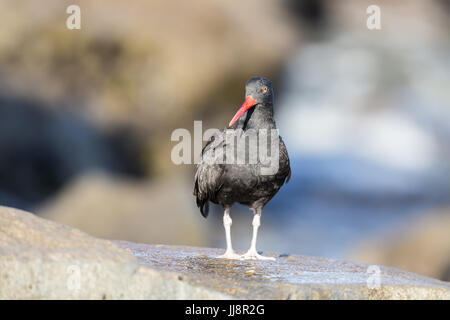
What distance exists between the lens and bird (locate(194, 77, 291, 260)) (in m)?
6.45

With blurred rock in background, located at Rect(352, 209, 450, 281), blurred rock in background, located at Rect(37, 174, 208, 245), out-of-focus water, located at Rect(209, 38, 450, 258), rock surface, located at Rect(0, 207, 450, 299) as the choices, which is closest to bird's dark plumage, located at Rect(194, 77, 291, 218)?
rock surface, located at Rect(0, 207, 450, 299)

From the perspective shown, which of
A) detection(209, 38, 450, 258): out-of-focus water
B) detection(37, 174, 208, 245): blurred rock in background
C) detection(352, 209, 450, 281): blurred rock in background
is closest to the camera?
detection(37, 174, 208, 245): blurred rock in background

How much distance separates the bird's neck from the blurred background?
3.86 meters

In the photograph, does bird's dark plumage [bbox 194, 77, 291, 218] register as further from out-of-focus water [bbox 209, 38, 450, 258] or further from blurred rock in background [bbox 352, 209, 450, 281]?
out-of-focus water [bbox 209, 38, 450, 258]

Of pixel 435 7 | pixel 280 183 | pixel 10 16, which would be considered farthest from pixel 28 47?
pixel 435 7

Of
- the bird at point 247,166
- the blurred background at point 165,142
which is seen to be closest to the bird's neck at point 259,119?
the bird at point 247,166

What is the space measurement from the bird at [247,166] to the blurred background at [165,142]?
142 inches

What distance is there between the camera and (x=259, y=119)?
6734mm

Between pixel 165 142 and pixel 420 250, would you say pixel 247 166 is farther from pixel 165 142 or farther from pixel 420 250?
pixel 165 142

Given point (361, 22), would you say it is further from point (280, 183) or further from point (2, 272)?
point (2, 272)

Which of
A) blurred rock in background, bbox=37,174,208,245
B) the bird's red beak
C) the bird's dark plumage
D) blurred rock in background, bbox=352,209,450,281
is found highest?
the bird's red beak

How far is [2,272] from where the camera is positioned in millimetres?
4008

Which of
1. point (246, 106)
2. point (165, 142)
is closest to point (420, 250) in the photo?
point (165, 142)

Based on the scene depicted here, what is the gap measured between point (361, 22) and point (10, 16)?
11.4 meters
